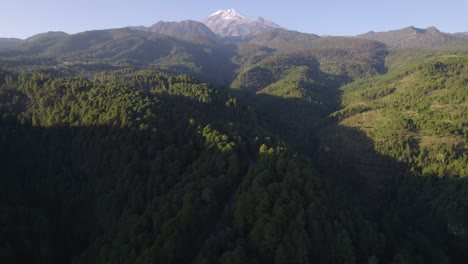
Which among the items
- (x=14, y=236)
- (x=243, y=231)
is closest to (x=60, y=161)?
(x=14, y=236)

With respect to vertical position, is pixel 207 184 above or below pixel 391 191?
above

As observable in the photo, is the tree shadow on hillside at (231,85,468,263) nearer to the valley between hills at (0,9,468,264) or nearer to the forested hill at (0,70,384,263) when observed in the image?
the valley between hills at (0,9,468,264)

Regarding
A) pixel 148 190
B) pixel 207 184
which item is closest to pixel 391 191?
pixel 207 184

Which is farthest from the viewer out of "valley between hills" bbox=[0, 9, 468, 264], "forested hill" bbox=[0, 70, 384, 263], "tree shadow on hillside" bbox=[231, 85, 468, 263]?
"tree shadow on hillside" bbox=[231, 85, 468, 263]

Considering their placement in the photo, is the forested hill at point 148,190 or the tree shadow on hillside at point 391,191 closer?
the forested hill at point 148,190

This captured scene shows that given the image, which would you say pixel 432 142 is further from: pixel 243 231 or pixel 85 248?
pixel 85 248

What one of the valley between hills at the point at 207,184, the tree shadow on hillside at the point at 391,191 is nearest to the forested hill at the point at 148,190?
the valley between hills at the point at 207,184

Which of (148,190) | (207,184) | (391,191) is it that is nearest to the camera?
(207,184)

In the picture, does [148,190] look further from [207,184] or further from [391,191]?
[391,191]

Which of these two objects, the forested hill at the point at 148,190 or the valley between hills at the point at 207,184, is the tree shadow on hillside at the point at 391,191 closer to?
the valley between hills at the point at 207,184

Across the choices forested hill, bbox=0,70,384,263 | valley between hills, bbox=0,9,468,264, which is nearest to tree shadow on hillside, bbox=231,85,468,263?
valley between hills, bbox=0,9,468,264

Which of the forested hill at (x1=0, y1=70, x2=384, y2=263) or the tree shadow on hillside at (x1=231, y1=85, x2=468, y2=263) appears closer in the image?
the forested hill at (x1=0, y1=70, x2=384, y2=263)
